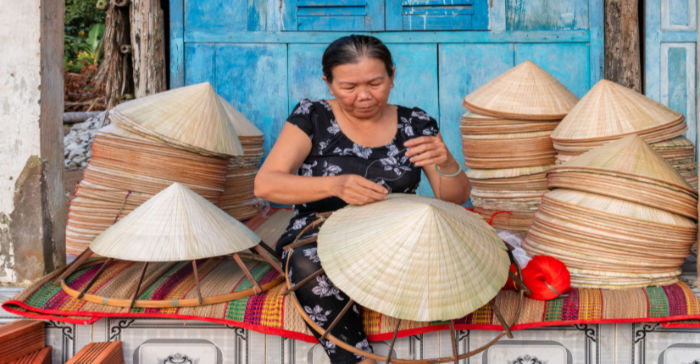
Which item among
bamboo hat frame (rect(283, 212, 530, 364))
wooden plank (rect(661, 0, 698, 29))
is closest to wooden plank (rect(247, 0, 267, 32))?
bamboo hat frame (rect(283, 212, 530, 364))

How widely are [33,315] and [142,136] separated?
90 centimetres

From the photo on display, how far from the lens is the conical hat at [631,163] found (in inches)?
82.3

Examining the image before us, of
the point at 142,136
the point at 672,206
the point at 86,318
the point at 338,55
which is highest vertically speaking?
the point at 338,55

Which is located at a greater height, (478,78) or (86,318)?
(478,78)

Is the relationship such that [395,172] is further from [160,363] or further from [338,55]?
[160,363]

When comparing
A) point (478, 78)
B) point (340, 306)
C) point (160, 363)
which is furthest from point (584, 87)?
point (160, 363)

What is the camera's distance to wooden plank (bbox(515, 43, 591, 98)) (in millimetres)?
3727

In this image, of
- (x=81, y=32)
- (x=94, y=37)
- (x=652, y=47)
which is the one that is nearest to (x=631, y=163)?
(x=652, y=47)

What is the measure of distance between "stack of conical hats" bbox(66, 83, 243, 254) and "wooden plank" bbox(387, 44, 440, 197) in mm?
1515

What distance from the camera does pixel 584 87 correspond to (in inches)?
148

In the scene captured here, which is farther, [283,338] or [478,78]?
[478,78]

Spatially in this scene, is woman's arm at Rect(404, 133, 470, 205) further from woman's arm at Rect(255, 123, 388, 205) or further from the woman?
woman's arm at Rect(255, 123, 388, 205)

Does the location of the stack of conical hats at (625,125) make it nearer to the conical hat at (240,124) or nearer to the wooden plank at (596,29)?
the wooden plank at (596,29)

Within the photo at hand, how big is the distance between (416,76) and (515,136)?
1.08m
